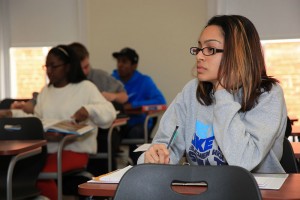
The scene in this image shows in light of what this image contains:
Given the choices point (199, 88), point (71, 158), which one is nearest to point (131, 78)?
point (71, 158)

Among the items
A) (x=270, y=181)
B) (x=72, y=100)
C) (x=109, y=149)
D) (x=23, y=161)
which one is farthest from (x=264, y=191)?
(x=109, y=149)

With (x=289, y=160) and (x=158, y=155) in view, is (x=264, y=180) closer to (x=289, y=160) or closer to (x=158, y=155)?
(x=158, y=155)

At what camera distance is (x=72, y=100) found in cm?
460

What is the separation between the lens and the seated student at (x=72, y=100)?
14.6 ft

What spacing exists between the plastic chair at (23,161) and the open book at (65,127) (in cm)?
19

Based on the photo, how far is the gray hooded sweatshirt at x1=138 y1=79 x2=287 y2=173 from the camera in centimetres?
211

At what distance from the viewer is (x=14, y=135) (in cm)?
390

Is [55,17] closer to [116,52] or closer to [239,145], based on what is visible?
[116,52]

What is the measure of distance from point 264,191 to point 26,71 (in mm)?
5904

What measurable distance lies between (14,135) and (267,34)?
11.5 feet

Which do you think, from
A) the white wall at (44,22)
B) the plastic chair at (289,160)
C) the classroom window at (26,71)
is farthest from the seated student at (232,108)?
the classroom window at (26,71)

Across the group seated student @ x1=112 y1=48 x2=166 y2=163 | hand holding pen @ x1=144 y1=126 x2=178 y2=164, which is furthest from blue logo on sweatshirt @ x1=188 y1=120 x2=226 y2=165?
seated student @ x1=112 y1=48 x2=166 y2=163

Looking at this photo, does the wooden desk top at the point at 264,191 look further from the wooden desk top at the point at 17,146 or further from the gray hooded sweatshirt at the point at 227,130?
the wooden desk top at the point at 17,146

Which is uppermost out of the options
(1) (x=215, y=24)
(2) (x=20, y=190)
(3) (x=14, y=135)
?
(1) (x=215, y=24)
